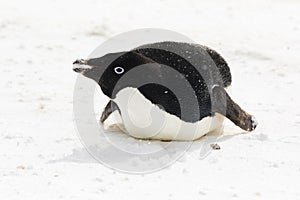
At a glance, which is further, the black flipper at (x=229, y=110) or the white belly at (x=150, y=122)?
the black flipper at (x=229, y=110)

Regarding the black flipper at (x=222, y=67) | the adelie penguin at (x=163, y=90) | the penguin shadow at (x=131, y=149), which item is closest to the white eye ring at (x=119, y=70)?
the adelie penguin at (x=163, y=90)

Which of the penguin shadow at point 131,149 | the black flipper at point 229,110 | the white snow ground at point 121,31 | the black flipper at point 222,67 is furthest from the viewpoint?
the black flipper at point 222,67

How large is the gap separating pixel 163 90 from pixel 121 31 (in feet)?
7.73

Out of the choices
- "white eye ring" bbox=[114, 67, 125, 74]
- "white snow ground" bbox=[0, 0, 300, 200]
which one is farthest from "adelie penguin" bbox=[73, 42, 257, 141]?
"white snow ground" bbox=[0, 0, 300, 200]

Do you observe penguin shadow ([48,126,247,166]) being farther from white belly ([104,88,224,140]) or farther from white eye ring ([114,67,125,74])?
white eye ring ([114,67,125,74])

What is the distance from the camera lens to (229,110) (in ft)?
8.96

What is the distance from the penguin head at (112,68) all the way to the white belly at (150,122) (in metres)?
0.04

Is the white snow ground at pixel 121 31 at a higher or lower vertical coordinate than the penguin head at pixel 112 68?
lower

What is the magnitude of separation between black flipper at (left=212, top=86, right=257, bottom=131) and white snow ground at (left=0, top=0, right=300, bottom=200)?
0.20 feet

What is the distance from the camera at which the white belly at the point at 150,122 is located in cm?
256

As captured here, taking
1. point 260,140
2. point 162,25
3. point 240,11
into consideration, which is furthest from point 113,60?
point 240,11

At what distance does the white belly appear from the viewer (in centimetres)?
256

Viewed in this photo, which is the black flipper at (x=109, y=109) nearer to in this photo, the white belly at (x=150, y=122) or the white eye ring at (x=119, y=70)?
the white belly at (x=150, y=122)

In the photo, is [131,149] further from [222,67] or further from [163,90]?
[222,67]
